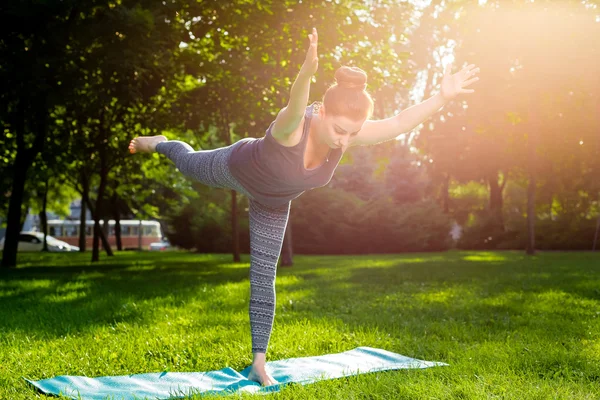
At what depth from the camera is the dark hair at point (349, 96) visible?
151 inches

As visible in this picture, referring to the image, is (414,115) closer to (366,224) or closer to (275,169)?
(275,169)

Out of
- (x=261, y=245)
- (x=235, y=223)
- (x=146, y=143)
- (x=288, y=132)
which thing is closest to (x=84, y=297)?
(x=146, y=143)

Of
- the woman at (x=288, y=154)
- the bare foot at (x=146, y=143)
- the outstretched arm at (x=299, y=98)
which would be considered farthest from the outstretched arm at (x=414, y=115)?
the bare foot at (x=146, y=143)

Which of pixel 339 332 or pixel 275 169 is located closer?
pixel 275 169

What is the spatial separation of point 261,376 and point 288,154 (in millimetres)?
1605

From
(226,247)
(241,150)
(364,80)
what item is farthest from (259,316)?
(226,247)

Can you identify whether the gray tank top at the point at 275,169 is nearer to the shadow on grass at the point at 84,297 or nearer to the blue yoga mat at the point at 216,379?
the blue yoga mat at the point at 216,379

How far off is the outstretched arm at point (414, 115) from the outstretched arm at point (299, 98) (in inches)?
26.8

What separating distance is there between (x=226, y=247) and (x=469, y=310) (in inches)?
962

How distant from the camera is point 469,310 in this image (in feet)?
25.4

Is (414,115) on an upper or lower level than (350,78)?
lower

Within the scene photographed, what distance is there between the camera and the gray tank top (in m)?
4.08

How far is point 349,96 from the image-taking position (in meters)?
3.84

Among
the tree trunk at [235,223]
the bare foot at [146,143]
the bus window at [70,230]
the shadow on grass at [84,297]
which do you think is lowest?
the shadow on grass at [84,297]
